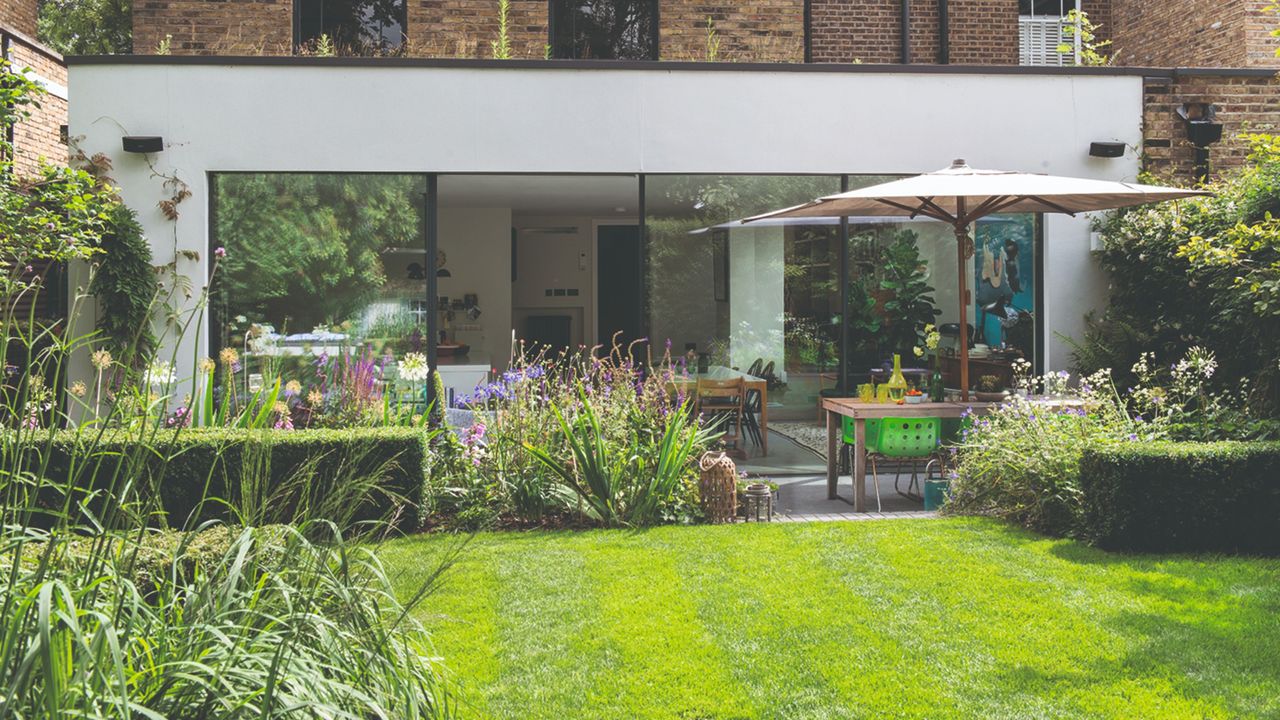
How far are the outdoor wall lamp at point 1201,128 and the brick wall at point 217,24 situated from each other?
29.1 ft

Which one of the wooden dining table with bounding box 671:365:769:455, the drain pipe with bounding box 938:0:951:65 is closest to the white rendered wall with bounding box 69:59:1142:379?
the wooden dining table with bounding box 671:365:769:455

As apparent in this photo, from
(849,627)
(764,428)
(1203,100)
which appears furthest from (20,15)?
(849,627)

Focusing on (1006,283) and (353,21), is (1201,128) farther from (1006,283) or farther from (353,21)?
(353,21)

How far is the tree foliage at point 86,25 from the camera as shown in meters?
20.2

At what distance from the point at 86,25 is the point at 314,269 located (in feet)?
48.9

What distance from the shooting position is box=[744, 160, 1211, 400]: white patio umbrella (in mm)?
7078

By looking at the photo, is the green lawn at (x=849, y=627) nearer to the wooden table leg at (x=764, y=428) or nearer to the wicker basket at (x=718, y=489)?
the wicker basket at (x=718, y=489)

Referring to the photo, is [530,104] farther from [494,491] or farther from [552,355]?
[552,355]

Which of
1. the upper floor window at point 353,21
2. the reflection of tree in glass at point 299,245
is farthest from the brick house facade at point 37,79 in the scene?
the reflection of tree in glass at point 299,245

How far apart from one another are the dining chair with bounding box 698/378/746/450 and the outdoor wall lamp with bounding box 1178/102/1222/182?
175 inches

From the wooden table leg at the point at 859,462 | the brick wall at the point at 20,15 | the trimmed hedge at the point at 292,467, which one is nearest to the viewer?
the trimmed hedge at the point at 292,467

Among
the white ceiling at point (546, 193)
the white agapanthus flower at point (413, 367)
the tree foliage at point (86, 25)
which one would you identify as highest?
the tree foliage at point (86, 25)

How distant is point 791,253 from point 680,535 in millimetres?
3900

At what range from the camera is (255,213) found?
8.92 metres
